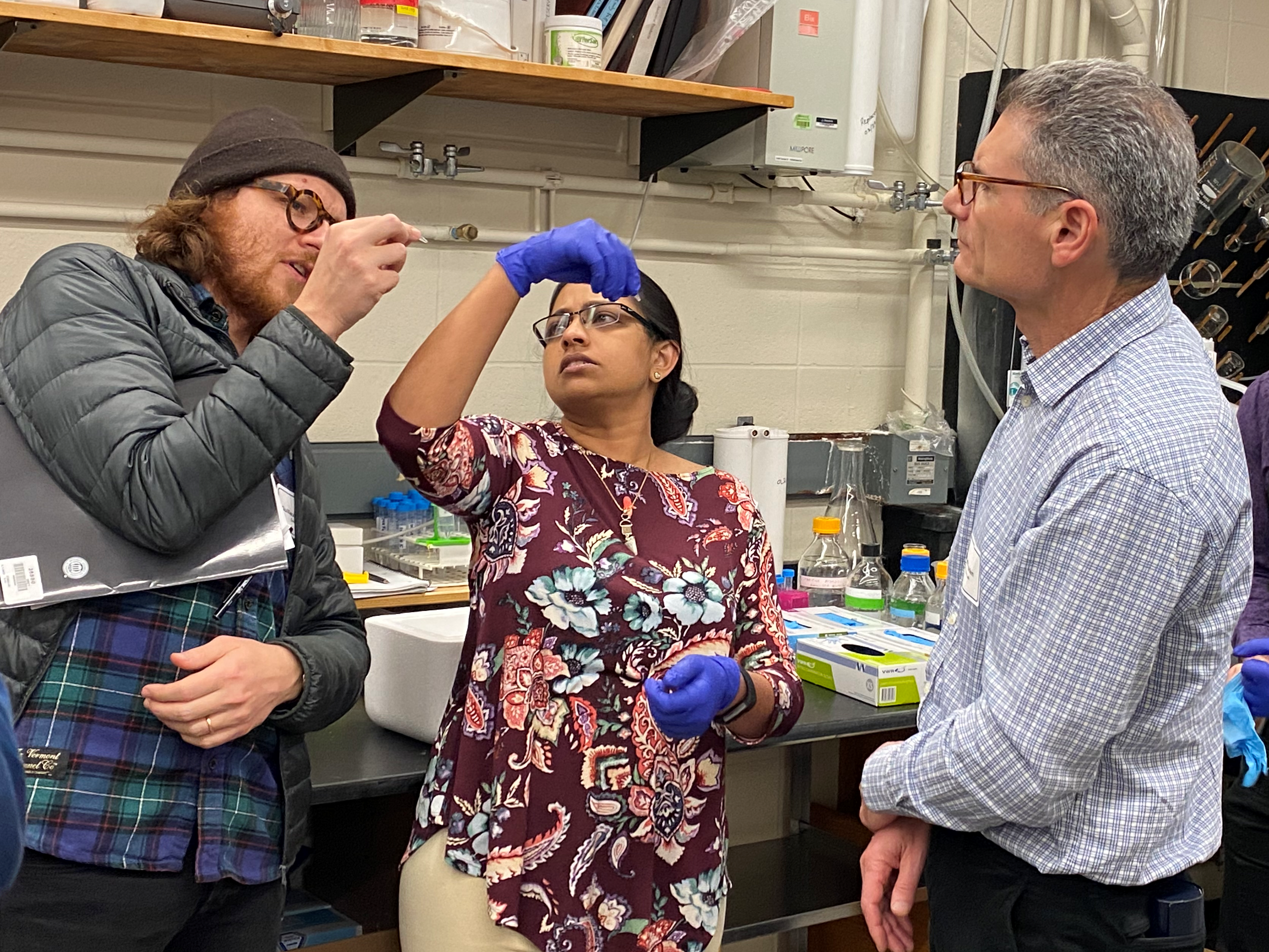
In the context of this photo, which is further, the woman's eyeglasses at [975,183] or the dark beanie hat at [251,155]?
the dark beanie hat at [251,155]

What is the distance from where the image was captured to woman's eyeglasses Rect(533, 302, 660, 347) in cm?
180

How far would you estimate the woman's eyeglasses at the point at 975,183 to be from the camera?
4.28 feet

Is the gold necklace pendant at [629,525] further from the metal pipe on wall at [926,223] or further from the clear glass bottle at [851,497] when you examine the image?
the metal pipe on wall at [926,223]

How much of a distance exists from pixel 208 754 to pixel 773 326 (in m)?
2.00

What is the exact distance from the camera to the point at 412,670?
189 centimetres

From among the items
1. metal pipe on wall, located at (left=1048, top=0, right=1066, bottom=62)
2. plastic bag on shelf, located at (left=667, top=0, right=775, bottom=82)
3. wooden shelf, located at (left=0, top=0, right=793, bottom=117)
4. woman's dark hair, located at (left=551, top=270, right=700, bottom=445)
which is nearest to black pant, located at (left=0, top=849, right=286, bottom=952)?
woman's dark hair, located at (left=551, top=270, right=700, bottom=445)

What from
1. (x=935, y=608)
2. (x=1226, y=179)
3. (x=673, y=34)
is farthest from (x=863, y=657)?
(x=1226, y=179)

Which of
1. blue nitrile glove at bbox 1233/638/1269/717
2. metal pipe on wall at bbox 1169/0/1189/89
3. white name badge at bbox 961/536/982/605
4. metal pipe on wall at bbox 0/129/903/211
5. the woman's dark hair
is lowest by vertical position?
blue nitrile glove at bbox 1233/638/1269/717

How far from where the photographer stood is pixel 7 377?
1264mm

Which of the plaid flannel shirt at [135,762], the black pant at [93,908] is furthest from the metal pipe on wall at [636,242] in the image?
the black pant at [93,908]

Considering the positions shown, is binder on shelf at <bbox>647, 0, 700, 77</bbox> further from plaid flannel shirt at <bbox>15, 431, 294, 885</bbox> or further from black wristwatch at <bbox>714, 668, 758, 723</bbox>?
plaid flannel shirt at <bbox>15, 431, 294, 885</bbox>

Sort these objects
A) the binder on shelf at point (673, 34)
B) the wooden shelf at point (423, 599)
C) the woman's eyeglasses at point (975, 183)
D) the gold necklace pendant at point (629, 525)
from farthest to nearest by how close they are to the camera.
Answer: the binder on shelf at point (673, 34), the wooden shelf at point (423, 599), the gold necklace pendant at point (629, 525), the woman's eyeglasses at point (975, 183)

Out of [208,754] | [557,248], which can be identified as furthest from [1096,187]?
[208,754]

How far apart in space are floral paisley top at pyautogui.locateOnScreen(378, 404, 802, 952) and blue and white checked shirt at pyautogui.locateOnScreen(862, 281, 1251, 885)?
0.36m
